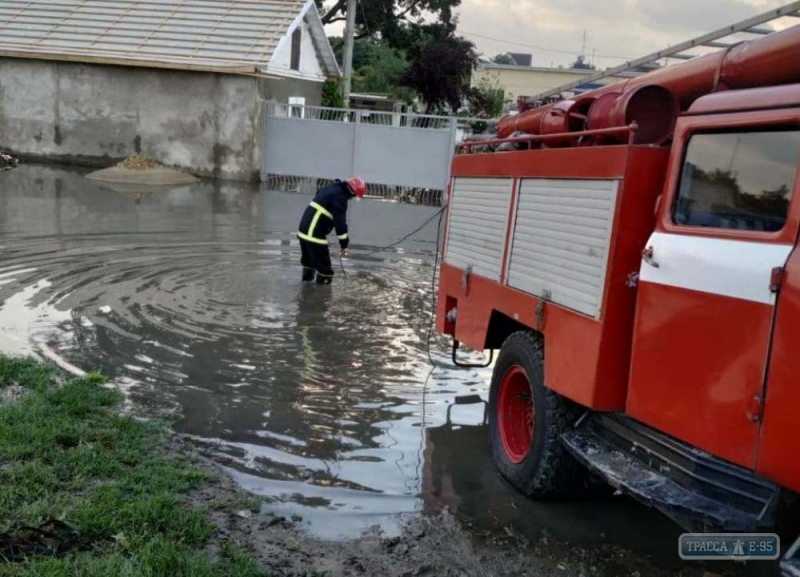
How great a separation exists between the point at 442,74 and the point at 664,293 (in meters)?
31.4

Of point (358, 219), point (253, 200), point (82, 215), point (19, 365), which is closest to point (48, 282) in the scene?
point (19, 365)

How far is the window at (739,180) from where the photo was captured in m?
3.37

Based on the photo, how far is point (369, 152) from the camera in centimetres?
2402

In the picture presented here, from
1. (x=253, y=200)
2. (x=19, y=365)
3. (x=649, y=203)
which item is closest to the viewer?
(x=649, y=203)

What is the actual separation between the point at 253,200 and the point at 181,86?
634 cm

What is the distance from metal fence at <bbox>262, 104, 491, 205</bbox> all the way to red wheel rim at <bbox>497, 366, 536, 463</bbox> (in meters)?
17.9

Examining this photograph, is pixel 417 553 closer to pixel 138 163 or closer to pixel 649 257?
pixel 649 257

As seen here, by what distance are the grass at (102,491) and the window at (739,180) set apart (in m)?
2.76

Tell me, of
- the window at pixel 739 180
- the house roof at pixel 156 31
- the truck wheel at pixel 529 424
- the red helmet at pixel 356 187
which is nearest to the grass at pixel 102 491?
the truck wheel at pixel 529 424

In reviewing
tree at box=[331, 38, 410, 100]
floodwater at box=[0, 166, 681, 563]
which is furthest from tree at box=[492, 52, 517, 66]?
floodwater at box=[0, 166, 681, 563]

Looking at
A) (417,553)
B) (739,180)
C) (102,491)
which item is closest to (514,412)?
(417,553)

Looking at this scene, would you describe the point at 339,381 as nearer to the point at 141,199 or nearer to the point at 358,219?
the point at 358,219

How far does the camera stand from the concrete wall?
81.4 feet

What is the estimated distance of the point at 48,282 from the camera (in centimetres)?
1020
